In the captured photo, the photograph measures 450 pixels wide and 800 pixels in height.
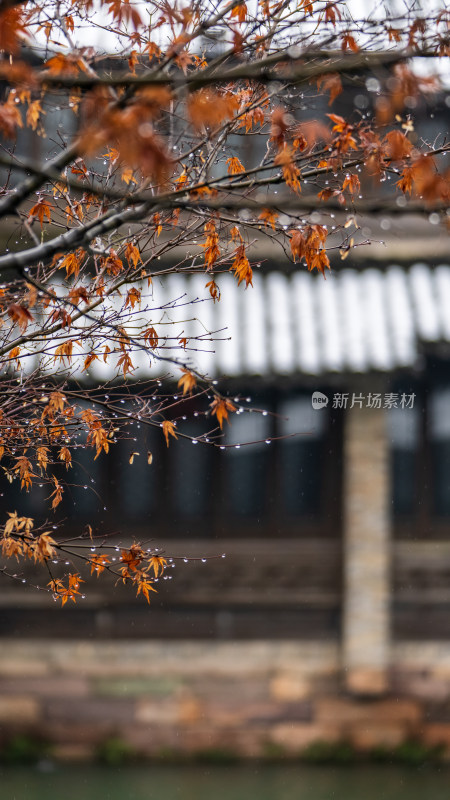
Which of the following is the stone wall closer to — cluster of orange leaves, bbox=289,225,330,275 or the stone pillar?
the stone pillar

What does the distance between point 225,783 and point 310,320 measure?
15.7 ft

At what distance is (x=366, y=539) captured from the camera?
27.4 ft

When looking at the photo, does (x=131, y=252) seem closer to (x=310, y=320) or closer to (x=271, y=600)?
(x=310, y=320)

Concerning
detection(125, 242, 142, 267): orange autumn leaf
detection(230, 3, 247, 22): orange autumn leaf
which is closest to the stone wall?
detection(125, 242, 142, 267): orange autumn leaf

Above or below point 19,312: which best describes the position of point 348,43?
above

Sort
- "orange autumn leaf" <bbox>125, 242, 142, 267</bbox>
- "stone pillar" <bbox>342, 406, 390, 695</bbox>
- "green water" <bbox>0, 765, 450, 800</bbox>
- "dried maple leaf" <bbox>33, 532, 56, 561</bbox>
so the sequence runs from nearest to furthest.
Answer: "dried maple leaf" <bbox>33, 532, 56, 561</bbox> → "orange autumn leaf" <bbox>125, 242, 142, 267</bbox> → "green water" <bbox>0, 765, 450, 800</bbox> → "stone pillar" <bbox>342, 406, 390, 695</bbox>

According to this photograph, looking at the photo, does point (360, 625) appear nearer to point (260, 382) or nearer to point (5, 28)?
point (260, 382)

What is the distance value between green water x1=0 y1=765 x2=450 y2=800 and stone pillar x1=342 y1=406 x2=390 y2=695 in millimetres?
889

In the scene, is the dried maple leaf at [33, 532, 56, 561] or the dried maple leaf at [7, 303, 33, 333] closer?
the dried maple leaf at [7, 303, 33, 333]

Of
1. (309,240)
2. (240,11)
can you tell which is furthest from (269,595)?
(240,11)

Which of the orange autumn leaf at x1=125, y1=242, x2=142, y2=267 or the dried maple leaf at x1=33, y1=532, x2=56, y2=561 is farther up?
the orange autumn leaf at x1=125, y1=242, x2=142, y2=267

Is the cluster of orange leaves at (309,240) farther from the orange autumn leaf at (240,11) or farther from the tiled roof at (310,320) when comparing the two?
the tiled roof at (310,320)

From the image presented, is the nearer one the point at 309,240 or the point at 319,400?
the point at 309,240

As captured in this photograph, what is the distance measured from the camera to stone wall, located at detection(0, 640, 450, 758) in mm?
8328
